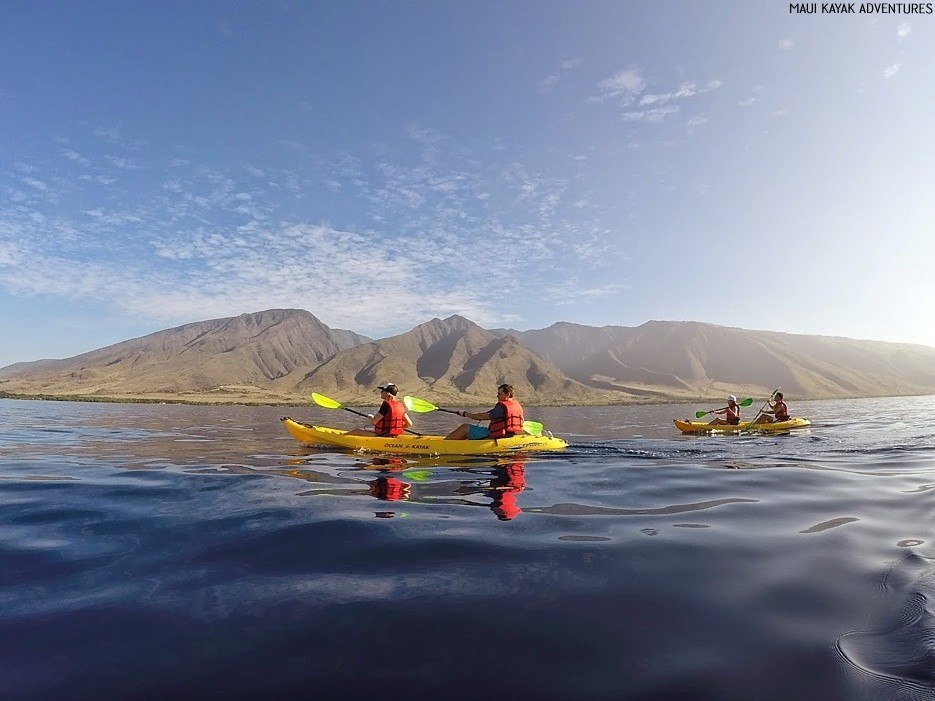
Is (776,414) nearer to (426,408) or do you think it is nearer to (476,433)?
(476,433)

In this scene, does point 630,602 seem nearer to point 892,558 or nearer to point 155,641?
point 892,558

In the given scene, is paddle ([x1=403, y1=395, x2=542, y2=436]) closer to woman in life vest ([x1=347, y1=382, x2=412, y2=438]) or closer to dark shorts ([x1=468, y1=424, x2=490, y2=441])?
woman in life vest ([x1=347, y1=382, x2=412, y2=438])

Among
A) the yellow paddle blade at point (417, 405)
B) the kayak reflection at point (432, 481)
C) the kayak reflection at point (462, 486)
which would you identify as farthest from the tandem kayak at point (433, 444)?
the yellow paddle blade at point (417, 405)

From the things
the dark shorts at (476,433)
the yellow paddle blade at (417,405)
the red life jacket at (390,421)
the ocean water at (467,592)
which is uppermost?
the yellow paddle blade at (417,405)

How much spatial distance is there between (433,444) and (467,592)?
33.9 feet

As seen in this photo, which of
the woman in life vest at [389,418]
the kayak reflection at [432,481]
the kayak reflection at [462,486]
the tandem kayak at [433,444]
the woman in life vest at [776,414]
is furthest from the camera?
the woman in life vest at [776,414]

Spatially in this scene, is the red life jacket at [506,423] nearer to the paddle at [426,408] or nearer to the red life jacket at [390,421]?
the paddle at [426,408]

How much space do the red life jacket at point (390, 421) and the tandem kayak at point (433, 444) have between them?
0.34 metres

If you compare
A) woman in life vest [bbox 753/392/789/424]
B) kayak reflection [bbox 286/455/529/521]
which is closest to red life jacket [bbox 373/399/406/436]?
kayak reflection [bbox 286/455/529/521]

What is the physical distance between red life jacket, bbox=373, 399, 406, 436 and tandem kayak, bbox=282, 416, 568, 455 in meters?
0.34

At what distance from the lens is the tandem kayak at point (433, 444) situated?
14.5 meters

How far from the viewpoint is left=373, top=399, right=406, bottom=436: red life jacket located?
1556 cm

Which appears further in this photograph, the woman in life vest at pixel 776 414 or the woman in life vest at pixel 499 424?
the woman in life vest at pixel 776 414

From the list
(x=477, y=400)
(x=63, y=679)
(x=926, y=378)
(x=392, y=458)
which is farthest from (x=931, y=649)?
(x=926, y=378)
